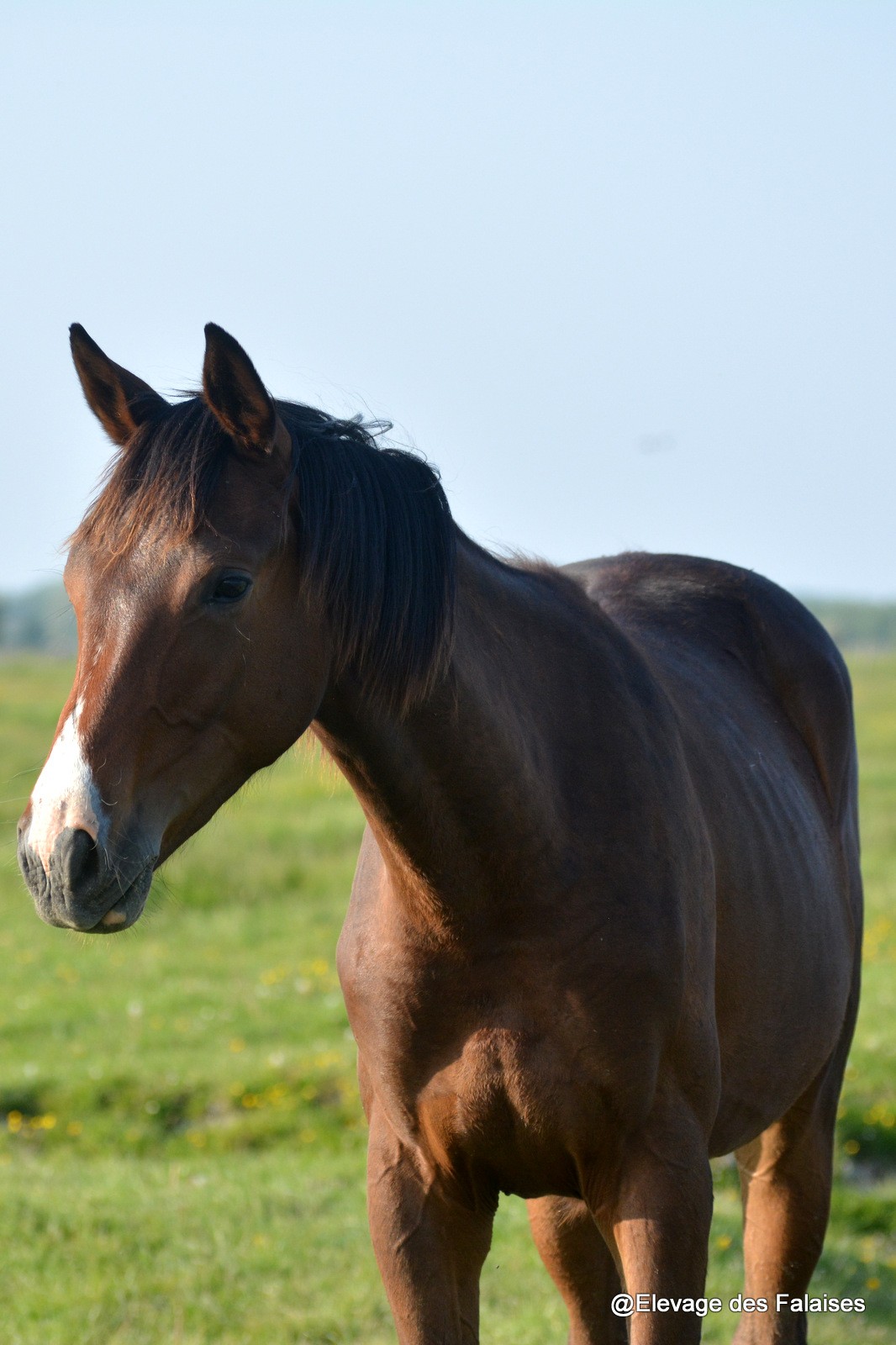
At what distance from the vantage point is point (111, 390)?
2742 millimetres

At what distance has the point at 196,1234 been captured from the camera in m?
5.45

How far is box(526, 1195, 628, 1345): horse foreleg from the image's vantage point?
3.76 meters

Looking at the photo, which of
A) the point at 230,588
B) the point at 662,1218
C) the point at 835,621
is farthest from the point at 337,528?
the point at 835,621

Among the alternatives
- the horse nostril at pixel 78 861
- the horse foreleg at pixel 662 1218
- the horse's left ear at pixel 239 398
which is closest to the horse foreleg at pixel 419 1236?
the horse foreleg at pixel 662 1218

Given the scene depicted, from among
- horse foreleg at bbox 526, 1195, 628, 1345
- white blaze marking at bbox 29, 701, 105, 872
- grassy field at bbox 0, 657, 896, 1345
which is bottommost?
grassy field at bbox 0, 657, 896, 1345

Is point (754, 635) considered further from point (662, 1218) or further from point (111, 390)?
point (111, 390)

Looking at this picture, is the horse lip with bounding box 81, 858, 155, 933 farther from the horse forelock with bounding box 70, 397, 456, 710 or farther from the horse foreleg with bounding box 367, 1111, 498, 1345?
the horse foreleg with bounding box 367, 1111, 498, 1345

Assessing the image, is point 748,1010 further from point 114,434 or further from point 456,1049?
point 114,434

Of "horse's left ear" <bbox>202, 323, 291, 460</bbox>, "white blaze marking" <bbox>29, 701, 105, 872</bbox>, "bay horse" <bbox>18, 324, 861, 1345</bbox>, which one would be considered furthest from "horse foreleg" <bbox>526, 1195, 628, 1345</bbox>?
"horse's left ear" <bbox>202, 323, 291, 460</bbox>

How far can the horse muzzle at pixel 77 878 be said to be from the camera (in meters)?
2.17

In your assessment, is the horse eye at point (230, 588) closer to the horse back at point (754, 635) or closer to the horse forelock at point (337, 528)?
the horse forelock at point (337, 528)

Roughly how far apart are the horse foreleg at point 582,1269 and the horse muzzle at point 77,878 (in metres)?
2.03

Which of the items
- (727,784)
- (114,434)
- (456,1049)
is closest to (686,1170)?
(456,1049)

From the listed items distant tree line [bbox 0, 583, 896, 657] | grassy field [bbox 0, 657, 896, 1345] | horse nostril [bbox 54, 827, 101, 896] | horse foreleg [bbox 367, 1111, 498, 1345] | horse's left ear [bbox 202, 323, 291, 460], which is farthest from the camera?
distant tree line [bbox 0, 583, 896, 657]
